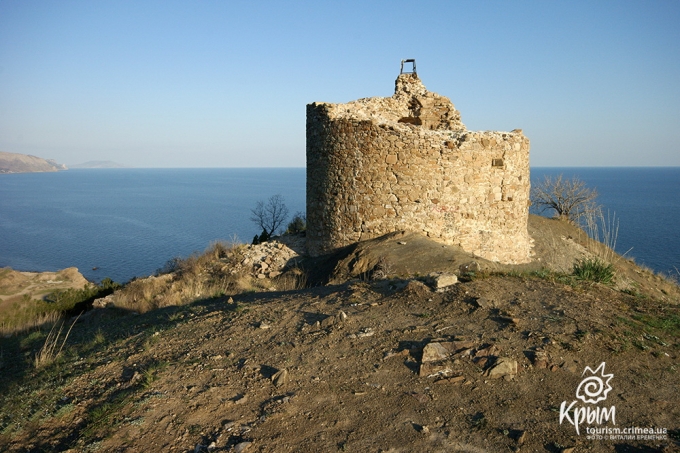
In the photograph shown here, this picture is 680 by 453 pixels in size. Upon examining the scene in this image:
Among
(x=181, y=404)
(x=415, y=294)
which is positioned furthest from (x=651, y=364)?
(x=181, y=404)

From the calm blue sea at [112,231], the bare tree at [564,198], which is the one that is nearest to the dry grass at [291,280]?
the calm blue sea at [112,231]

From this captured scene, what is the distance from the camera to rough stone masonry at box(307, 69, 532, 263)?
38.6 ft

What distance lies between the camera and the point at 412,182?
38.5ft

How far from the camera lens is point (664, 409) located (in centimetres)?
404

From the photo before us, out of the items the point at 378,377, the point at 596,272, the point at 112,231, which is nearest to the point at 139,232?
the point at 112,231

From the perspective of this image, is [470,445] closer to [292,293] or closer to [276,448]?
[276,448]

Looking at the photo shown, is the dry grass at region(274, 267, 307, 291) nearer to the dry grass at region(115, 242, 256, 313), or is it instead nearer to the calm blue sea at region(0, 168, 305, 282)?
the dry grass at region(115, 242, 256, 313)

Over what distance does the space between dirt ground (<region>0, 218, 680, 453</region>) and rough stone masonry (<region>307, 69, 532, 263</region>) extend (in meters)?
4.64

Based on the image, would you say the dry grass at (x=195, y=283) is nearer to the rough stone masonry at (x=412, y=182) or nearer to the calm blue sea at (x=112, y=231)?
the rough stone masonry at (x=412, y=182)

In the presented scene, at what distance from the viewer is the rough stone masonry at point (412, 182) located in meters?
11.8

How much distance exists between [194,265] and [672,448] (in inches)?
516

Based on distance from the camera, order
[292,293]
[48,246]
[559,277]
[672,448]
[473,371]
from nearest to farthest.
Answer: [672,448], [473,371], [559,277], [292,293], [48,246]

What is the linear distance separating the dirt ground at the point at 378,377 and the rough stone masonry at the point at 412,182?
15.2 feet

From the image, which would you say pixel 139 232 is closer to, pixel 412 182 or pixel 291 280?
pixel 291 280
